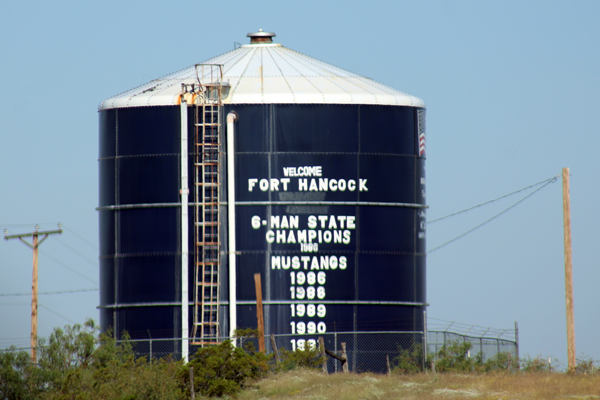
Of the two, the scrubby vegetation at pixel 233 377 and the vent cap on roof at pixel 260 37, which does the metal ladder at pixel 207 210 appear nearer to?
the scrubby vegetation at pixel 233 377

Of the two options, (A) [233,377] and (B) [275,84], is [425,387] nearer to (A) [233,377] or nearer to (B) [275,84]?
(A) [233,377]

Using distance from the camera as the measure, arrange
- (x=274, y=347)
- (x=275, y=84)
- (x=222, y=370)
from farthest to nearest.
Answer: (x=275, y=84) < (x=274, y=347) < (x=222, y=370)

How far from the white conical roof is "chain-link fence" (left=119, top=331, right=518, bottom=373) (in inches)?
317

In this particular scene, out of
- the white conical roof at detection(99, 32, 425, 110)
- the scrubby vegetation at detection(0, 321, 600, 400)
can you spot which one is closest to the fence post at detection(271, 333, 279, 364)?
the scrubby vegetation at detection(0, 321, 600, 400)

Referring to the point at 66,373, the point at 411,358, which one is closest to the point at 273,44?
the point at 411,358

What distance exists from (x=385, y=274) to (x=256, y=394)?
8.39 metres

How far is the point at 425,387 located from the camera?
1507 inches

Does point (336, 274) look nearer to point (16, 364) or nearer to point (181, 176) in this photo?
point (181, 176)

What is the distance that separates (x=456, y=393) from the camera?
36.8 metres

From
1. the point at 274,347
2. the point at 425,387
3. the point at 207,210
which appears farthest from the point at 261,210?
the point at 425,387

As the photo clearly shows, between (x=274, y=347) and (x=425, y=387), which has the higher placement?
(x=274, y=347)

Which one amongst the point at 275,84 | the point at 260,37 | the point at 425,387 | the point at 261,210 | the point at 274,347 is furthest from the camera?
the point at 260,37

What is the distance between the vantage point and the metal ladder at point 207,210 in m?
44.4

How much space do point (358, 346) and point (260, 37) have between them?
12.7 meters
